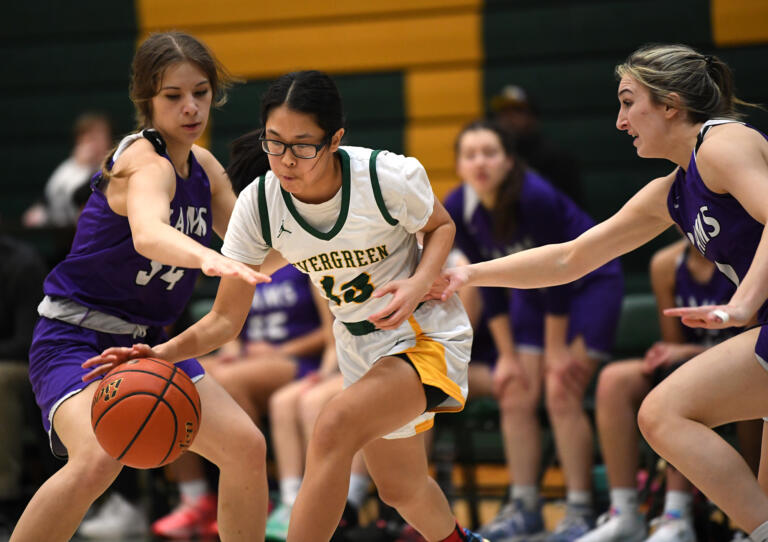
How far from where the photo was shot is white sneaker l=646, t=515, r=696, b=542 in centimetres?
417

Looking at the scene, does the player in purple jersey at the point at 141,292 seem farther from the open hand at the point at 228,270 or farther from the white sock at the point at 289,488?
the white sock at the point at 289,488

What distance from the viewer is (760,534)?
2.84 metres

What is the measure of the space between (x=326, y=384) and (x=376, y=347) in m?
1.88

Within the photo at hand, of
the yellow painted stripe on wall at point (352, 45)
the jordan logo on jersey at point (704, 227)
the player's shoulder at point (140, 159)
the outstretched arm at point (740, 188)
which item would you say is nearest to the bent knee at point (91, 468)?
the player's shoulder at point (140, 159)

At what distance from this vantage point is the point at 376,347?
10.7 ft

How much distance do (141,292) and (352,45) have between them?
14.3 ft

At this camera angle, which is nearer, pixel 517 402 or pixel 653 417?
pixel 653 417

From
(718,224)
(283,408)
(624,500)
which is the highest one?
(718,224)

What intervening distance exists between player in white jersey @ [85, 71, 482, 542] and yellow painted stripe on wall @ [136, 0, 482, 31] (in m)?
4.34

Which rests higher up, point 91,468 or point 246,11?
point 246,11

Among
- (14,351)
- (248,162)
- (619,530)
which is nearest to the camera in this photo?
(248,162)

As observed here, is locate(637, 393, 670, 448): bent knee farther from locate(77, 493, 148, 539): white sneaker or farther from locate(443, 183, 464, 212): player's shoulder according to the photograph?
locate(77, 493, 148, 539): white sneaker

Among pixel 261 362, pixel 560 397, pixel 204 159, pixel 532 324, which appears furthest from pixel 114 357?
pixel 532 324

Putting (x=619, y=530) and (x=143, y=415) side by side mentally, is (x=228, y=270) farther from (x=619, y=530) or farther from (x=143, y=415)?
(x=619, y=530)
